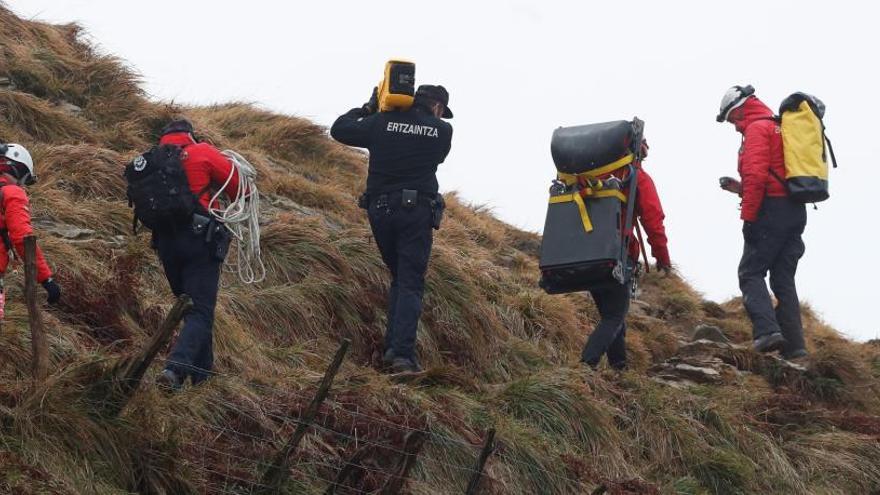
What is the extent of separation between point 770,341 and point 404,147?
473cm

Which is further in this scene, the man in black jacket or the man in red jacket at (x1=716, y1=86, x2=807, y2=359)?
the man in red jacket at (x1=716, y1=86, x2=807, y2=359)

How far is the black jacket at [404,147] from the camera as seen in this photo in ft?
33.3

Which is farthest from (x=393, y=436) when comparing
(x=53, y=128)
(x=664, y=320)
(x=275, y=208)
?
(x=664, y=320)

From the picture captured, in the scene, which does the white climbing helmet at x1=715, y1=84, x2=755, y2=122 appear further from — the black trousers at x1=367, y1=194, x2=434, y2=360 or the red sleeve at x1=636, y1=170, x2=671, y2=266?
the black trousers at x1=367, y1=194, x2=434, y2=360

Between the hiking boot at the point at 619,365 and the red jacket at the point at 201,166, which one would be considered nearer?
the red jacket at the point at 201,166

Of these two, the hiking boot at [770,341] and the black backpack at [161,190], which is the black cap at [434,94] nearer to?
the black backpack at [161,190]

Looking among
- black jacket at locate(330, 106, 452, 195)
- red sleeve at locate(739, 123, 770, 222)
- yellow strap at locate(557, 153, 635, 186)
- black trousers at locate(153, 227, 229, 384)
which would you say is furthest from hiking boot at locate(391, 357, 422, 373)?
red sleeve at locate(739, 123, 770, 222)

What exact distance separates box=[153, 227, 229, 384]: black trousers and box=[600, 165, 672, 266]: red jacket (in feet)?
12.6

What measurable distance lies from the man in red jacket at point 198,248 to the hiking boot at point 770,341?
6.08 m

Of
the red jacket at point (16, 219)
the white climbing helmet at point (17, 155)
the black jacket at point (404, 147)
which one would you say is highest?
the black jacket at point (404, 147)

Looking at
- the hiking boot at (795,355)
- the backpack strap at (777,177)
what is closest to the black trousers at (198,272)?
the backpack strap at (777,177)

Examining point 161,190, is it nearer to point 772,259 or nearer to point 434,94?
point 434,94

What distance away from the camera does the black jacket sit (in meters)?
10.2

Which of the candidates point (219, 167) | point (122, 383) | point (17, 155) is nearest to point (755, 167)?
point (219, 167)
